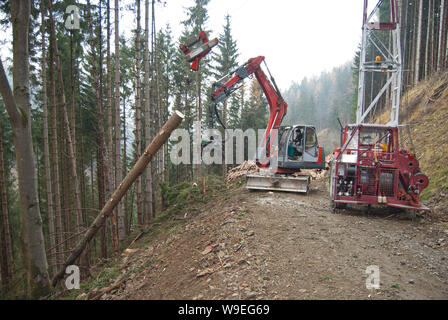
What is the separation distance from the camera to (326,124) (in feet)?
256

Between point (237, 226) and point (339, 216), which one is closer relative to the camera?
point (237, 226)

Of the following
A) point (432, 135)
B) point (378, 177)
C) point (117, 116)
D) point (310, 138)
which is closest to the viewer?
point (378, 177)

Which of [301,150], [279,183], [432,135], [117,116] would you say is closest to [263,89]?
[301,150]

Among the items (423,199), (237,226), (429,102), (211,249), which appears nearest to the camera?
(211,249)

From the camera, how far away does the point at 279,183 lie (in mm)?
9797

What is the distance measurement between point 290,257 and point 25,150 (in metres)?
4.09

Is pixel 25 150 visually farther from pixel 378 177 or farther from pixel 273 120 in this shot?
pixel 273 120

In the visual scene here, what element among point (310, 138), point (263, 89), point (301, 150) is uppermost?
point (263, 89)

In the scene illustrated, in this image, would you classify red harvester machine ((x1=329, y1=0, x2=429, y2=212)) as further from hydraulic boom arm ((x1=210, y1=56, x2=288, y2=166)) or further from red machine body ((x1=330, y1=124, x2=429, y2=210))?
hydraulic boom arm ((x1=210, y1=56, x2=288, y2=166))

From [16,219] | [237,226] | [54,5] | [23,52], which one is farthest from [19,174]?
[16,219]

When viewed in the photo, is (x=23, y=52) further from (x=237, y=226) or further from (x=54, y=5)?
(x=54, y=5)

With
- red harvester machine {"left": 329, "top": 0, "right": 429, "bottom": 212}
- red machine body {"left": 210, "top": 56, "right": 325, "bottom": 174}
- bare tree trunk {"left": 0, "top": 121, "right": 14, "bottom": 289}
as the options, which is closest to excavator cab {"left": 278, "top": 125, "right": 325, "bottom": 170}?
red machine body {"left": 210, "top": 56, "right": 325, "bottom": 174}
